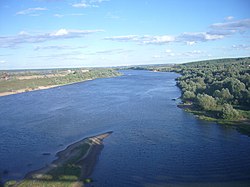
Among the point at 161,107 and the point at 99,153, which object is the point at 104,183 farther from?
the point at 161,107

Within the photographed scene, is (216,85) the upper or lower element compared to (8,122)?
upper

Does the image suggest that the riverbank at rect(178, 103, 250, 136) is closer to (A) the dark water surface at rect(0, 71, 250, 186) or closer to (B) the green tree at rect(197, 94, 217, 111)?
(B) the green tree at rect(197, 94, 217, 111)

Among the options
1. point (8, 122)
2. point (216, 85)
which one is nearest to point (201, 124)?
point (216, 85)

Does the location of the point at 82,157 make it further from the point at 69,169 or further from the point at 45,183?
the point at 45,183

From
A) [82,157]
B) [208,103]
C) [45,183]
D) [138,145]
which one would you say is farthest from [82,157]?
[208,103]

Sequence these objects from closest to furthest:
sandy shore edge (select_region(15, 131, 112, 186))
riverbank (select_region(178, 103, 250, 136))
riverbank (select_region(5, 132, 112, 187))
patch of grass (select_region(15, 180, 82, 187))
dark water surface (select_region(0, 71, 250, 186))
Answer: patch of grass (select_region(15, 180, 82, 187)), riverbank (select_region(5, 132, 112, 187)), dark water surface (select_region(0, 71, 250, 186)), sandy shore edge (select_region(15, 131, 112, 186)), riverbank (select_region(178, 103, 250, 136))

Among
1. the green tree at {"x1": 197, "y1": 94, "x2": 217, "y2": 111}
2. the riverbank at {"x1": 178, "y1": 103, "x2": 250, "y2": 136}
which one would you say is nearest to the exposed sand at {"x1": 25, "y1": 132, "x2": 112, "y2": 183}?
the riverbank at {"x1": 178, "y1": 103, "x2": 250, "y2": 136}
